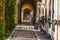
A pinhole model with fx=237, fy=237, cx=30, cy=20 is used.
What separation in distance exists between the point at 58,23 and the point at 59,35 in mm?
623

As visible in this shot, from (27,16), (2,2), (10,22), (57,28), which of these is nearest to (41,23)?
(10,22)

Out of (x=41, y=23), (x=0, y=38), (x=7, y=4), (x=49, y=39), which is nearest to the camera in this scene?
(x=0, y=38)

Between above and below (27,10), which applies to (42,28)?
below

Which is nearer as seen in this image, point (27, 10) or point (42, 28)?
point (42, 28)

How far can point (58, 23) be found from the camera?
1230cm

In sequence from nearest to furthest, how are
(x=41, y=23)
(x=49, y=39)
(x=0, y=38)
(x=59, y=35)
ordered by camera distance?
(x=0, y=38) → (x=59, y=35) → (x=49, y=39) → (x=41, y=23)

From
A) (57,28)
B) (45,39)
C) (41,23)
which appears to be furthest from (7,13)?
(41,23)

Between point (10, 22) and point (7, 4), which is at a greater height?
point (7, 4)

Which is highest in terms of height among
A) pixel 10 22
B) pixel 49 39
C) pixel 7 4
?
pixel 7 4

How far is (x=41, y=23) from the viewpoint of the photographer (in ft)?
80.0

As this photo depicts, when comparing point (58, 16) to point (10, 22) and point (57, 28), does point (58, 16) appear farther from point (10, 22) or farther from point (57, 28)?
point (10, 22)

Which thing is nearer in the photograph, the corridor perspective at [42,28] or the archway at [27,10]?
the corridor perspective at [42,28]

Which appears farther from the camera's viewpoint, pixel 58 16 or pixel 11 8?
pixel 11 8

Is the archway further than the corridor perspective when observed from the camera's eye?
Yes
